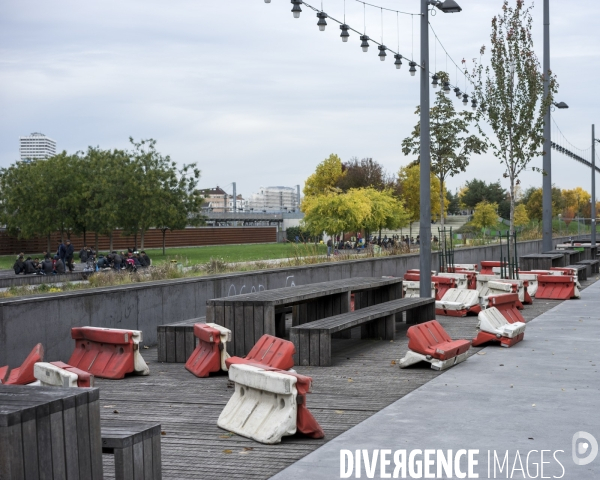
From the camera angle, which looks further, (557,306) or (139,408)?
(557,306)

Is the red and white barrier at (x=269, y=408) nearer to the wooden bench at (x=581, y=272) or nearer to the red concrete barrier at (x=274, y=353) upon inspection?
the red concrete barrier at (x=274, y=353)

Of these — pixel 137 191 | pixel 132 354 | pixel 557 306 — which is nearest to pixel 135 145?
pixel 137 191

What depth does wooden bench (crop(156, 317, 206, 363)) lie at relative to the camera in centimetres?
1199

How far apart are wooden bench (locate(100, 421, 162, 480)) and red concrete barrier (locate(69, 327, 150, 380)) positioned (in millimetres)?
5221

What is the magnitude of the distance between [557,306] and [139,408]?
13392mm

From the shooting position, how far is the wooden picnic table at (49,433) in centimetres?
410

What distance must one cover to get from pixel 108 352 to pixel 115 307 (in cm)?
216

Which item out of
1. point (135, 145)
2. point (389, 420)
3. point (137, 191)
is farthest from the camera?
point (135, 145)

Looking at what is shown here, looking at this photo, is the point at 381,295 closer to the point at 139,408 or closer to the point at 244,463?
the point at 139,408

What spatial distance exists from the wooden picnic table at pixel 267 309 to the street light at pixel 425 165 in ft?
8.32

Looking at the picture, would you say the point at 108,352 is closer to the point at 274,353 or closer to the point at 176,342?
the point at 176,342

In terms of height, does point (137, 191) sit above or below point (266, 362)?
above

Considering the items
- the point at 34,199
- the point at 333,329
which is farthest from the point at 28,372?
the point at 34,199

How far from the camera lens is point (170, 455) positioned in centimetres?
692
